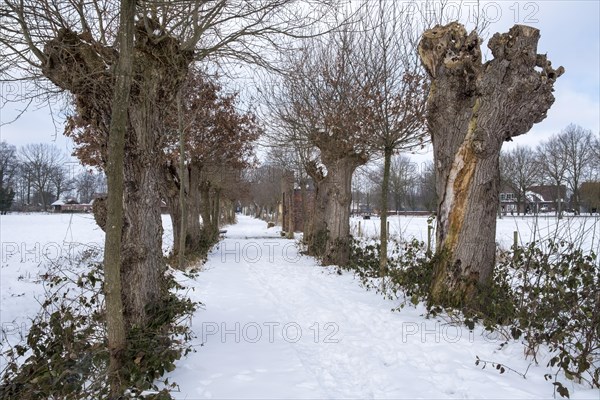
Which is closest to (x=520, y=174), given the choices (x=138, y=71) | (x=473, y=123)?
(x=473, y=123)

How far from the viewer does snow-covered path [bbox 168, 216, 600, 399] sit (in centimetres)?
349

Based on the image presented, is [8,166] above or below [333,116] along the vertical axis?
above

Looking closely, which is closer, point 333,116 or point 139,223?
point 139,223

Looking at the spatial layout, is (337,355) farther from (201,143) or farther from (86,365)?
(201,143)

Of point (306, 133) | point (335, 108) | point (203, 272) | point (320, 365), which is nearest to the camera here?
point (320, 365)

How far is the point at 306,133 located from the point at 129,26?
9.01 meters

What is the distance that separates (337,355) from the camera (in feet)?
14.5

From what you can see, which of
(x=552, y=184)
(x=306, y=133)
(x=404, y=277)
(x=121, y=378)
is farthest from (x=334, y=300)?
(x=552, y=184)

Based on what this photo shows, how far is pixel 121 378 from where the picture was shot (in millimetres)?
3350

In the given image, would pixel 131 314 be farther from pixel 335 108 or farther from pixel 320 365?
pixel 335 108

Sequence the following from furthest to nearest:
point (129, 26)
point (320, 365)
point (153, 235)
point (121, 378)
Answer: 1. point (153, 235)
2. point (320, 365)
3. point (121, 378)
4. point (129, 26)

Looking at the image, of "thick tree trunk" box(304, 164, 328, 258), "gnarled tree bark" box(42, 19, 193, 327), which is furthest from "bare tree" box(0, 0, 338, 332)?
"thick tree trunk" box(304, 164, 328, 258)

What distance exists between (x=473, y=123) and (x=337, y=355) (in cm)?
375

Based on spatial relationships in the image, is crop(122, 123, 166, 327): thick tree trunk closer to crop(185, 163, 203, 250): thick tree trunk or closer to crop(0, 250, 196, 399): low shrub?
crop(0, 250, 196, 399): low shrub
